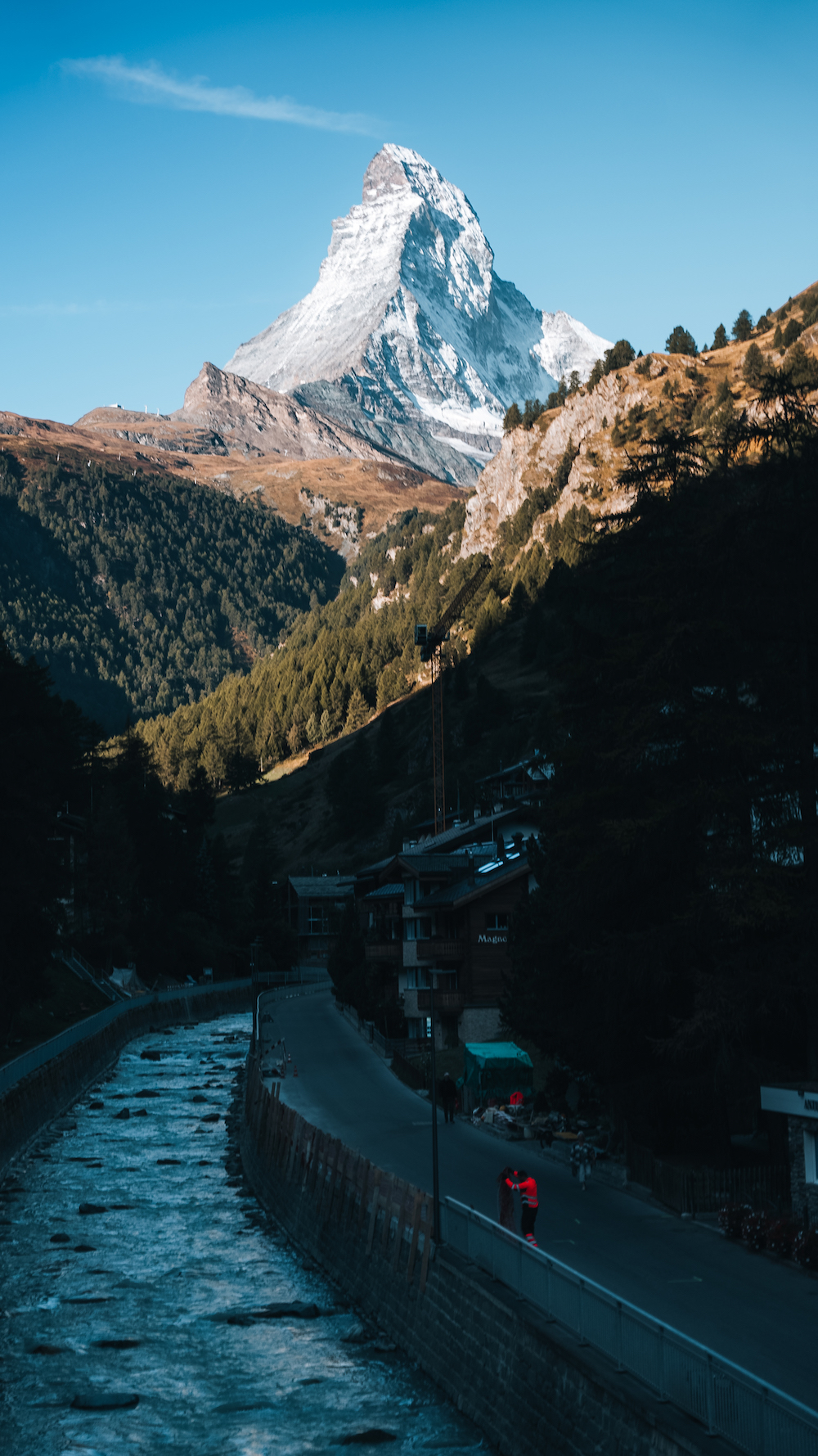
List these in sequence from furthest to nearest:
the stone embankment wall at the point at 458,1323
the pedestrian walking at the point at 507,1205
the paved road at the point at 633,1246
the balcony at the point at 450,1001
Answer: the balcony at the point at 450,1001
the pedestrian walking at the point at 507,1205
the paved road at the point at 633,1246
the stone embankment wall at the point at 458,1323

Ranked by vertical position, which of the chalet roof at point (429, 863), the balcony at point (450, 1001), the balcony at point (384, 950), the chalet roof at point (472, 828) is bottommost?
the balcony at point (450, 1001)

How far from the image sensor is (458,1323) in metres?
25.5

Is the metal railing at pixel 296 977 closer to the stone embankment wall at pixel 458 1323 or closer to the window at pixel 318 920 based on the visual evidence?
the window at pixel 318 920

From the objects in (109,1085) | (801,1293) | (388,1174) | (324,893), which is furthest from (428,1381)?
(324,893)

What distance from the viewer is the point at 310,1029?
258ft

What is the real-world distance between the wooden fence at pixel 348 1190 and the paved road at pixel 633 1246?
1.49 m

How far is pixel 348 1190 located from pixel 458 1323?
10316mm

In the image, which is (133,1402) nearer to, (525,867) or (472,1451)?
(472,1451)

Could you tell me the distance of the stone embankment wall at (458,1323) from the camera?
60.5 ft

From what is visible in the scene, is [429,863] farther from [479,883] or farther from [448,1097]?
[448,1097]

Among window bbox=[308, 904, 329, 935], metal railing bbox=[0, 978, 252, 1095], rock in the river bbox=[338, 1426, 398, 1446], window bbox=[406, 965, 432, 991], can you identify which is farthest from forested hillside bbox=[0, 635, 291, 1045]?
rock in the river bbox=[338, 1426, 398, 1446]

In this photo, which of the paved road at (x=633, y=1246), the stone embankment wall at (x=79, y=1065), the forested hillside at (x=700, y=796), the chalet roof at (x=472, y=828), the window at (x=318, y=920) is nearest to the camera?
the paved road at (x=633, y=1246)

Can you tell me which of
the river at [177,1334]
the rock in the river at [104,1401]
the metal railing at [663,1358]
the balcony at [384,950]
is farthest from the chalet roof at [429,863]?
the metal railing at [663,1358]

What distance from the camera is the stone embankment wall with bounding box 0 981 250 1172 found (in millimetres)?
52375
